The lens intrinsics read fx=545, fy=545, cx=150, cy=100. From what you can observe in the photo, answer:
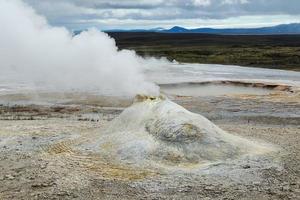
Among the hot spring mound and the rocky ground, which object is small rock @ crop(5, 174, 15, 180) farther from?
the hot spring mound

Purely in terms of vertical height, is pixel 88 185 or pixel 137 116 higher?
pixel 137 116

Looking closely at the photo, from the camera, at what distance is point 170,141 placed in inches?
512

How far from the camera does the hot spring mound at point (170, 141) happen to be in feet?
41.6

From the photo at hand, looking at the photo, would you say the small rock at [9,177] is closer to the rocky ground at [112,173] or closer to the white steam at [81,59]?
the rocky ground at [112,173]

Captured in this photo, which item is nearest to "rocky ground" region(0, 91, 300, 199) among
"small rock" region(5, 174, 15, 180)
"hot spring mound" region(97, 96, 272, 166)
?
"small rock" region(5, 174, 15, 180)

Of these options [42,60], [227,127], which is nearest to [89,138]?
[227,127]

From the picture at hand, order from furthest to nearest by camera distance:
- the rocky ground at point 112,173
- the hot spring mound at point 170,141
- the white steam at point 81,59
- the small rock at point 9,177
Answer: the white steam at point 81,59 < the hot spring mound at point 170,141 < the small rock at point 9,177 < the rocky ground at point 112,173

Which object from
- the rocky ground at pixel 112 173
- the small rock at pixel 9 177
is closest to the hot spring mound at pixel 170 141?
the rocky ground at pixel 112 173

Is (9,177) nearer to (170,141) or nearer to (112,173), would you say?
(112,173)

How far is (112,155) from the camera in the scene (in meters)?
13.0

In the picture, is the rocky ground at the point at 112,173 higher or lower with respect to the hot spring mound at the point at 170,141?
lower

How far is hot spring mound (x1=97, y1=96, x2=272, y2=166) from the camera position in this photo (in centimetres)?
1268

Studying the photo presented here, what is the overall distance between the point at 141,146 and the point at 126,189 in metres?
1.82

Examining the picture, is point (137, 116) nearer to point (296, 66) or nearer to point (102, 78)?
point (102, 78)
